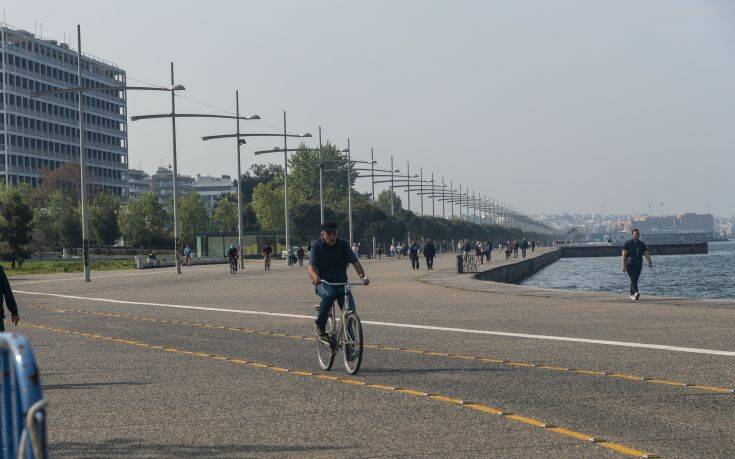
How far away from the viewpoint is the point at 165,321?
20609mm

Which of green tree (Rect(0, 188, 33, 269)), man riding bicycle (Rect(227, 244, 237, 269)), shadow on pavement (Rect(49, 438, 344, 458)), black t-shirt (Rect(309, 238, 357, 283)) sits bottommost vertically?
shadow on pavement (Rect(49, 438, 344, 458))

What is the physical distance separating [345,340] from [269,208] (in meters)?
130

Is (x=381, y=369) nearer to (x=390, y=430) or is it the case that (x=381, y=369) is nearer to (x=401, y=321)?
(x=390, y=430)

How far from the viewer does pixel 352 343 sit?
458 inches

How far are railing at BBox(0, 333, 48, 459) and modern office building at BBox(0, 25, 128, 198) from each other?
463ft

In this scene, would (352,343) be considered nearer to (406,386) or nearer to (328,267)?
(328,267)

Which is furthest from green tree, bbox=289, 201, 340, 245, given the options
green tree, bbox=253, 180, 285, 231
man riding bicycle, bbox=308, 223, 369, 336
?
man riding bicycle, bbox=308, 223, 369, 336

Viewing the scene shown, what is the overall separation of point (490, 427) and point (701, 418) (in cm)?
173

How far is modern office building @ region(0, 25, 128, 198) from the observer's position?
5566 inches

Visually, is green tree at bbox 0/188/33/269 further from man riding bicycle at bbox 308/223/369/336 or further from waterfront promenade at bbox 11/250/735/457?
man riding bicycle at bbox 308/223/369/336

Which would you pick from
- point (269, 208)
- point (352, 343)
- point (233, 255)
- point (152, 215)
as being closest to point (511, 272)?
point (233, 255)

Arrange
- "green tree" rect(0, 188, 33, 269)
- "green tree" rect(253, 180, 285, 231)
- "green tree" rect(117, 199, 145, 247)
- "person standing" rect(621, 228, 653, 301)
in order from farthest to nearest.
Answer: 1. "green tree" rect(253, 180, 285, 231)
2. "green tree" rect(117, 199, 145, 247)
3. "green tree" rect(0, 188, 33, 269)
4. "person standing" rect(621, 228, 653, 301)

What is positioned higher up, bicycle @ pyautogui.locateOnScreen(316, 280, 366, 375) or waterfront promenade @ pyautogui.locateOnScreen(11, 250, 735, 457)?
bicycle @ pyautogui.locateOnScreen(316, 280, 366, 375)

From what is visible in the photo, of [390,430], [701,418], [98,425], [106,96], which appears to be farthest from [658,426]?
[106,96]
